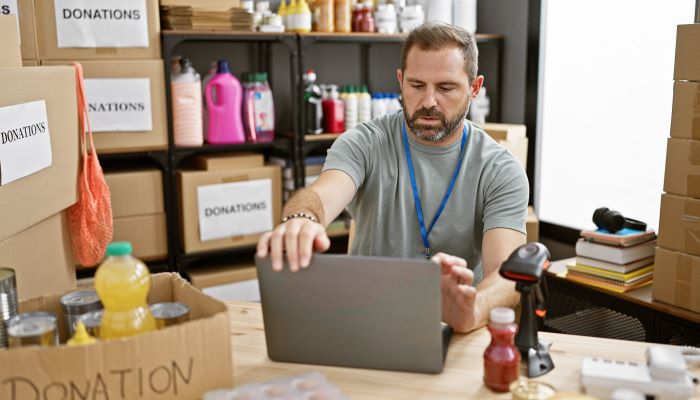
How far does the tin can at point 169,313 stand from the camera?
105cm

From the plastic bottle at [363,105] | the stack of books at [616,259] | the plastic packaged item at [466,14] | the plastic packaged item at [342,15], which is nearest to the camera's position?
the stack of books at [616,259]

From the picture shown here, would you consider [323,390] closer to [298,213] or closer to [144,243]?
[298,213]

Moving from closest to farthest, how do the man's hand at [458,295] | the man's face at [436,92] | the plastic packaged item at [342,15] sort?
1. the man's hand at [458,295]
2. the man's face at [436,92]
3. the plastic packaged item at [342,15]

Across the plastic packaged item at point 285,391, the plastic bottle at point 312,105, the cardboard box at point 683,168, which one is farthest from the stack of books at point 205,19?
Result: the plastic packaged item at point 285,391

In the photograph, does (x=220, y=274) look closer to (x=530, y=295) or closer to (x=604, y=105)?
(x=604, y=105)

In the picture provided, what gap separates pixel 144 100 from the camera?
274cm

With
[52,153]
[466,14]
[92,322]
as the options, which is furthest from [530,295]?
[466,14]

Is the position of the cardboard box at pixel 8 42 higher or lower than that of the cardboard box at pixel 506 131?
higher

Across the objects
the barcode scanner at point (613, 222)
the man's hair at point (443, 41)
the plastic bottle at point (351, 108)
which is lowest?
the barcode scanner at point (613, 222)

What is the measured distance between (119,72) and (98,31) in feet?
0.56

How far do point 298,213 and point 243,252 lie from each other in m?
1.83

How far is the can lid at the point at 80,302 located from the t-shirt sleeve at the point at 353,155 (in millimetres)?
817

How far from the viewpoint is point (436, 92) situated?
1.80 m

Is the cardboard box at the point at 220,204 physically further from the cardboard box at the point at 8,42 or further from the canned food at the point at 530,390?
the canned food at the point at 530,390
